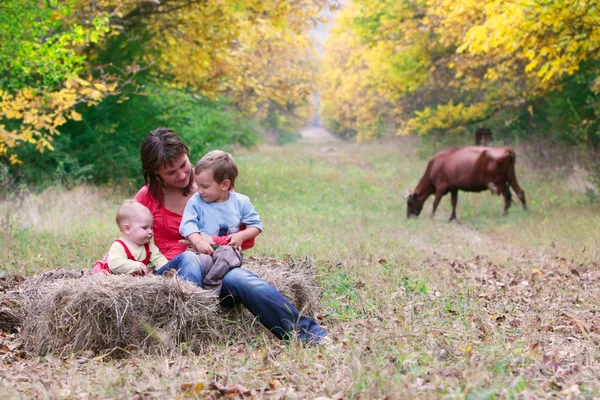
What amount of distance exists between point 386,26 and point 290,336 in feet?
55.1

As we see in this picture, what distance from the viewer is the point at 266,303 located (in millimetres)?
4926

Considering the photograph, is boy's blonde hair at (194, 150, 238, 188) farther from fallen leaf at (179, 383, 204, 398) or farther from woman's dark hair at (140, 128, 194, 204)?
fallen leaf at (179, 383, 204, 398)

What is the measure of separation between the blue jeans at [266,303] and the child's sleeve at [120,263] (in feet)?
1.45

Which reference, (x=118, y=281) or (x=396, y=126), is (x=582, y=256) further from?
(x=396, y=126)

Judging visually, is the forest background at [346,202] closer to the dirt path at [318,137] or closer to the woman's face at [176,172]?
the woman's face at [176,172]

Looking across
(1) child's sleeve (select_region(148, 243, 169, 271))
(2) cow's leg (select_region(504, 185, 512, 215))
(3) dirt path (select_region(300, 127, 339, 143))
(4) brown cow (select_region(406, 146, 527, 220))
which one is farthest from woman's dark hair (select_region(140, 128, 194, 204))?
(3) dirt path (select_region(300, 127, 339, 143))

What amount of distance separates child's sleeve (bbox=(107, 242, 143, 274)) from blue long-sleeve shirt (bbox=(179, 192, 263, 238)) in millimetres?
474

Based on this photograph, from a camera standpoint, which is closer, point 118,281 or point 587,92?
point 118,281

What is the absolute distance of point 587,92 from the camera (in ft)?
56.5

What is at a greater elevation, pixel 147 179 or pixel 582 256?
pixel 147 179

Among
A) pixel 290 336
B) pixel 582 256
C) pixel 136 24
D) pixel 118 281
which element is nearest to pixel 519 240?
pixel 582 256

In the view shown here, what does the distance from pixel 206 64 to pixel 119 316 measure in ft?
37.7

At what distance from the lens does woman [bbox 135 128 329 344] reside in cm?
493

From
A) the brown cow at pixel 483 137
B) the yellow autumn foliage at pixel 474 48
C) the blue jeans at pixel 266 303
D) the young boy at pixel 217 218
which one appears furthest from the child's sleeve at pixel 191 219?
the brown cow at pixel 483 137
